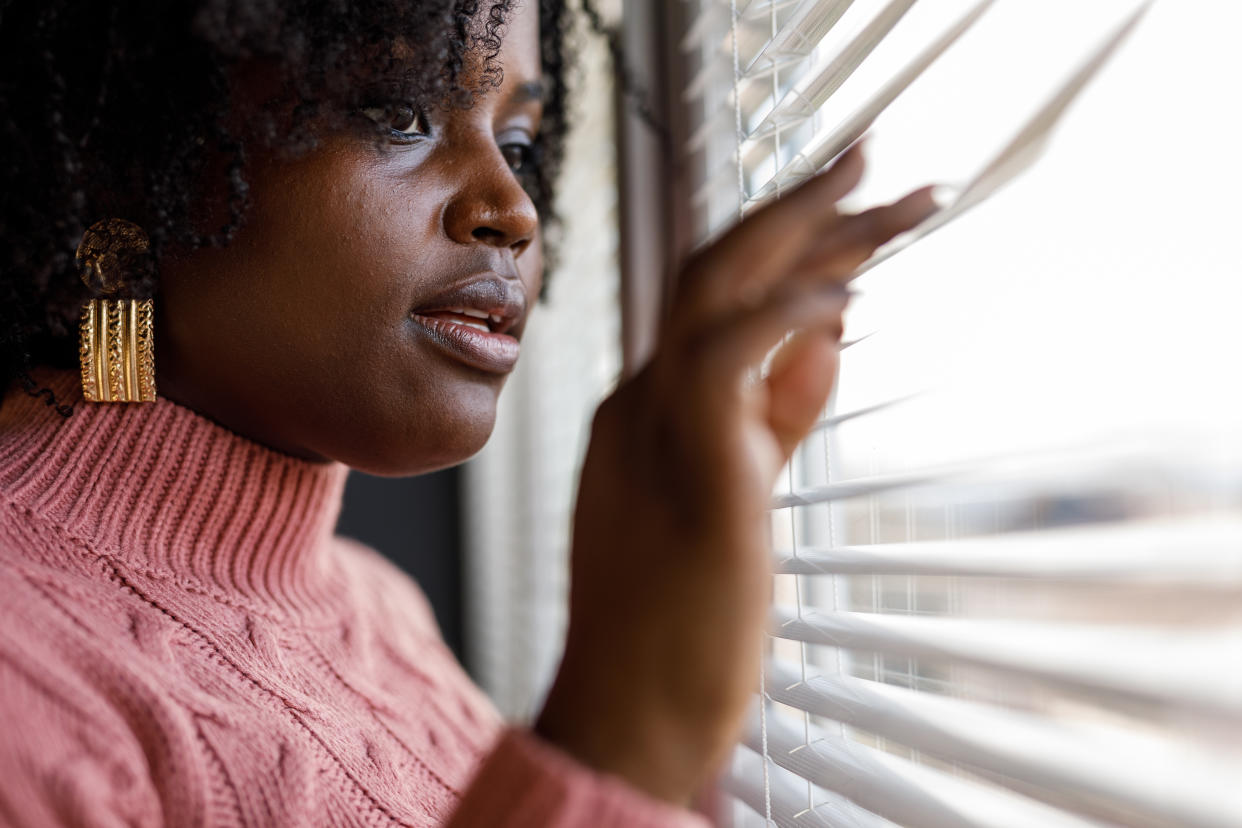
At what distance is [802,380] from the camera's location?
2.01 ft

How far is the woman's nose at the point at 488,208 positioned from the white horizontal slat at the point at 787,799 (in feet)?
1.85

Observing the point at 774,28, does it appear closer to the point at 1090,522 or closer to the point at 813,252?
the point at 813,252

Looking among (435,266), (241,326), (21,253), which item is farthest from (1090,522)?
(21,253)

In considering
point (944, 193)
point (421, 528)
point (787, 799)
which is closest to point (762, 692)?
point (787, 799)

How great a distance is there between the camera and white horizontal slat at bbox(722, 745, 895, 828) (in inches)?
30.4

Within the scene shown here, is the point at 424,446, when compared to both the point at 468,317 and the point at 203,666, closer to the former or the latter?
the point at 468,317

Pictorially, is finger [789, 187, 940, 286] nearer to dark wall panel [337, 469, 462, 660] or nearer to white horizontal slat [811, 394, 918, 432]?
white horizontal slat [811, 394, 918, 432]

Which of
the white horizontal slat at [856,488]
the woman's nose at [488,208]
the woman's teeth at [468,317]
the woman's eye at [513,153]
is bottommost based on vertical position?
the white horizontal slat at [856,488]

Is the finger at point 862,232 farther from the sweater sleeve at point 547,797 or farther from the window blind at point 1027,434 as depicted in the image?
the sweater sleeve at point 547,797

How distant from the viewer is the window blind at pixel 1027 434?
0.49m

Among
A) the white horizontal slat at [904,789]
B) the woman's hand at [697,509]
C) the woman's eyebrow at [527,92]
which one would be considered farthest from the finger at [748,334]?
the woman's eyebrow at [527,92]

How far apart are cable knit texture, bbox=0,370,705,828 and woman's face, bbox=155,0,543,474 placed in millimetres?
92

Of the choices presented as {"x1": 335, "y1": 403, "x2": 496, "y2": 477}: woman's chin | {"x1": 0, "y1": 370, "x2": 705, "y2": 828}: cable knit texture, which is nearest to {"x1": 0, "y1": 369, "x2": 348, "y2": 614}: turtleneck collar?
{"x1": 0, "y1": 370, "x2": 705, "y2": 828}: cable knit texture

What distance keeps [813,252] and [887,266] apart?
0.28 meters
